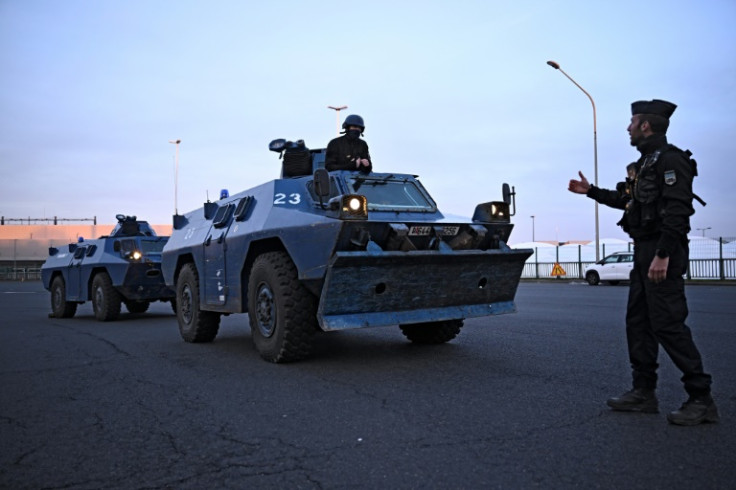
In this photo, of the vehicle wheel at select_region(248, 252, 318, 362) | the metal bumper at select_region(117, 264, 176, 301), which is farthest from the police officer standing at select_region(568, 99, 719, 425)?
the metal bumper at select_region(117, 264, 176, 301)

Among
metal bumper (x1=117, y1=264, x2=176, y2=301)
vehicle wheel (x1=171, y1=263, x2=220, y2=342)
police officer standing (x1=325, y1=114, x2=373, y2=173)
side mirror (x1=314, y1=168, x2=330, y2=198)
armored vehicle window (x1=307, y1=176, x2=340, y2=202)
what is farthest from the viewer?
metal bumper (x1=117, y1=264, x2=176, y2=301)

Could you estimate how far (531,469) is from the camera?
3.03 m

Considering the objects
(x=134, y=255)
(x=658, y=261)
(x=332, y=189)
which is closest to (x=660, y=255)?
(x=658, y=261)

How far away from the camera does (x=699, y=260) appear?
85.6ft

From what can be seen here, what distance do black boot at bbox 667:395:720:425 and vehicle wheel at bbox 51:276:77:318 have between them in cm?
1268

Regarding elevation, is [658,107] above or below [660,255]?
above

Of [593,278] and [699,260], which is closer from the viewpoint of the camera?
[593,278]

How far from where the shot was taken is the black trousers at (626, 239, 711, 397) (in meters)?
3.79

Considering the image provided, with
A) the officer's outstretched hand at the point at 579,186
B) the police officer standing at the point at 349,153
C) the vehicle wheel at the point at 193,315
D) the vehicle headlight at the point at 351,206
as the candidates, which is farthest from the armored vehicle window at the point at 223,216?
the officer's outstretched hand at the point at 579,186

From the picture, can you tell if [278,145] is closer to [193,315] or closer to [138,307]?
[193,315]

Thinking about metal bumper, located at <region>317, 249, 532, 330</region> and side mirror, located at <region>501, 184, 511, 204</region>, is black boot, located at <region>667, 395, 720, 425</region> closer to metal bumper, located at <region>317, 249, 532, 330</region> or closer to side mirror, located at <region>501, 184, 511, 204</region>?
metal bumper, located at <region>317, 249, 532, 330</region>

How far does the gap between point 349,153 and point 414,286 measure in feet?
6.33

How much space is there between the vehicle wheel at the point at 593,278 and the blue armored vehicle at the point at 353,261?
19713 millimetres

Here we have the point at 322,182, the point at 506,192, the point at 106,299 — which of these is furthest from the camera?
the point at 106,299
